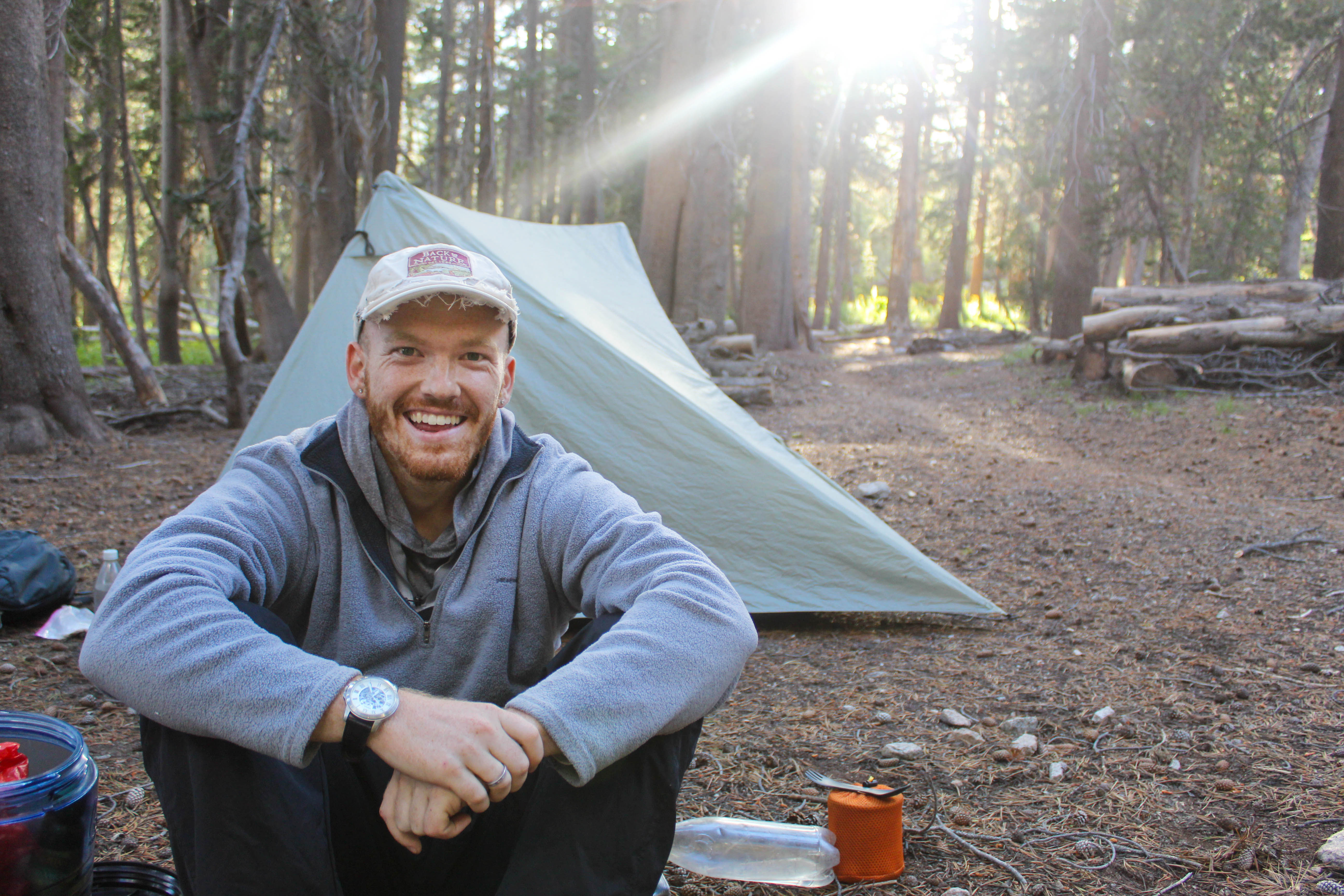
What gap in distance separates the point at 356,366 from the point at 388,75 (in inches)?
341

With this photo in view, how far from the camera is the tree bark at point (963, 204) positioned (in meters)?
19.8

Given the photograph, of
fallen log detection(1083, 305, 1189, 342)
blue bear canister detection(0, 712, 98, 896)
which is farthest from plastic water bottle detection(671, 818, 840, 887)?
fallen log detection(1083, 305, 1189, 342)

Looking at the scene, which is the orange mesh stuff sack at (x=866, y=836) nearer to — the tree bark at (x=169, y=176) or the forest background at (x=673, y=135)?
the forest background at (x=673, y=135)

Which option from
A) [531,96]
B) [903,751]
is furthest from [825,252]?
[903,751]

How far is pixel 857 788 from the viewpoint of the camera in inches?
80.9

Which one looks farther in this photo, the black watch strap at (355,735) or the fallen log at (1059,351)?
the fallen log at (1059,351)

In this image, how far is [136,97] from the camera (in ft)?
54.2

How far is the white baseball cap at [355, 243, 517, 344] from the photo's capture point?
1.83m

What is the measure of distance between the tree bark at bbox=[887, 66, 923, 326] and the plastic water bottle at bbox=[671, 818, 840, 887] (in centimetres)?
1997

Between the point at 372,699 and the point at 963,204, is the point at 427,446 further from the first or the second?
the point at 963,204

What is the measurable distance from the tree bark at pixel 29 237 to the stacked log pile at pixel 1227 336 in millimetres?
8844

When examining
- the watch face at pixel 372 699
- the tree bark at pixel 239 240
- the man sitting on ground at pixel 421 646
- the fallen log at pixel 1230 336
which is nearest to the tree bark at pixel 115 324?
the tree bark at pixel 239 240

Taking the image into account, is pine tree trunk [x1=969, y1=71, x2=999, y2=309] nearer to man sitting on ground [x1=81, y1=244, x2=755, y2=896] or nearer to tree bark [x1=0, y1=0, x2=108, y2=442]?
tree bark [x1=0, y1=0, x2=108, y2=442]

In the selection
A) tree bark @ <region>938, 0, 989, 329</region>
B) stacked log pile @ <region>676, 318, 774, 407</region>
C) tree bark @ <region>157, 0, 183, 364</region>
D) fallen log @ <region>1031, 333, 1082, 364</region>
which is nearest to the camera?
stacked log pile @ <region>676, 318, 774, 407</region>
